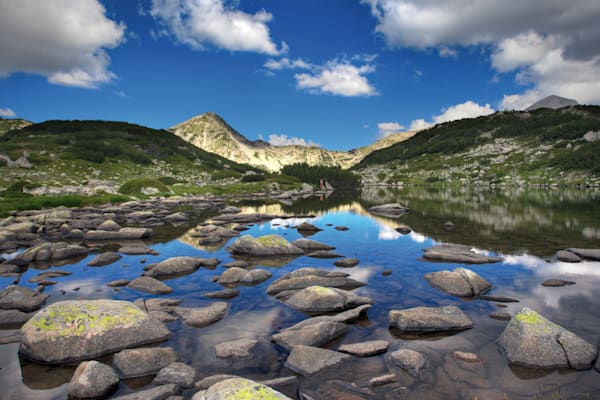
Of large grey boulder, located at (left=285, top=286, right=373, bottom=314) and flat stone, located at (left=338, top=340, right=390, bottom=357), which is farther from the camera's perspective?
large grey boulder, located at (left=285, top=286, right=373, bottom=314)

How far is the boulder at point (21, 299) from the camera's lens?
15000 mm

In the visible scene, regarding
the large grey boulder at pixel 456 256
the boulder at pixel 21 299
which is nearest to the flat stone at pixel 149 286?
the boulder at pixel 21 299

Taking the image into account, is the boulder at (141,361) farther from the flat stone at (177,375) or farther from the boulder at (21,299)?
the boulder at (21,299)

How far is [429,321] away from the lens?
12805mm

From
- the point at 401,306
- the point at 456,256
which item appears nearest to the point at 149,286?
the point at 401,306

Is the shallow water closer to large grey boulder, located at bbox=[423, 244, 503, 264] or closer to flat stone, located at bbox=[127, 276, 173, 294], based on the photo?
flat stone, located at bbox=[127, 276, 173, 294]

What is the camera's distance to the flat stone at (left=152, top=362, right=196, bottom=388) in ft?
30.7

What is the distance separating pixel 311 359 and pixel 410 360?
9.83ft

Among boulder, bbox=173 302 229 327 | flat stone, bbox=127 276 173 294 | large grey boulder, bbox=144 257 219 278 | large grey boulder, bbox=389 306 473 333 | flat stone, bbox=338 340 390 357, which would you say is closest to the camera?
flat stone, bbox=338 340 390 357

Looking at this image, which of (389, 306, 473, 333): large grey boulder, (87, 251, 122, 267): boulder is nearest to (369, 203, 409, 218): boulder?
(87, 251, 122, 267): boulder

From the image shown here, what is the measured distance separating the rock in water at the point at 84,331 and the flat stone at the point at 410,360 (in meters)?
8.10

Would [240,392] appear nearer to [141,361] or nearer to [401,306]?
[141,361]

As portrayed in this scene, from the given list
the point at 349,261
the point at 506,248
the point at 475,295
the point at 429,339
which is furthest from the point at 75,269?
the point at 506,248

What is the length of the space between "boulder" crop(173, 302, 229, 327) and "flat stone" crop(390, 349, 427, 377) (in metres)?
7.26
